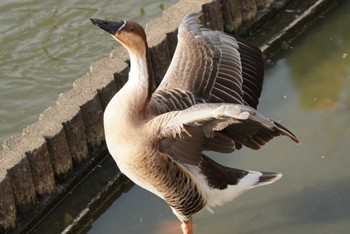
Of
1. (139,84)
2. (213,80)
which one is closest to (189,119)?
(139,84)

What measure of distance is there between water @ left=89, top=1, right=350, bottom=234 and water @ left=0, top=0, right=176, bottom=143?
1.46 m

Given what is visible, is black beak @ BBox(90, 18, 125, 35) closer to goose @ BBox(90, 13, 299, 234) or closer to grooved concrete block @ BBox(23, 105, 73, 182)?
goose @ BBox(90, 13, 299, 234)

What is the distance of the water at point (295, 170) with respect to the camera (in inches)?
185

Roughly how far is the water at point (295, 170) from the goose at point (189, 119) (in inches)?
13.3

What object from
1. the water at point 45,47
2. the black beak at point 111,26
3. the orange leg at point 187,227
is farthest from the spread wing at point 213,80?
the water at point 45,47

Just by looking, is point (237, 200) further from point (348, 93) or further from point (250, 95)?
point (348, 93)

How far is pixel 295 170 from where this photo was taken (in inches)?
199

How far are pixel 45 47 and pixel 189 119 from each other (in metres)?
3.46

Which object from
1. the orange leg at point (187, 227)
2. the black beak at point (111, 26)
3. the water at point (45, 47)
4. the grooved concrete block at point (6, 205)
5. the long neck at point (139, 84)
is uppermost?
the black beak at point (111, 26)

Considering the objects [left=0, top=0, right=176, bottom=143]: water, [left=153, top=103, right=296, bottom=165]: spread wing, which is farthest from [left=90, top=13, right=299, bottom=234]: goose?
[left=0, top=0, right=176, bottom=143]: water

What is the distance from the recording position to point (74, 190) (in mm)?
4965

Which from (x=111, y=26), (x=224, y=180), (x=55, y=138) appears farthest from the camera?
(x=55, y=138)

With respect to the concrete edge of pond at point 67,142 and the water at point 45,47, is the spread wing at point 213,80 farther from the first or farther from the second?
the water at point 45,47

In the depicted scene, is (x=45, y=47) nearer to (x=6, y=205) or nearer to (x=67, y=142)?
(x=67, y=142)
